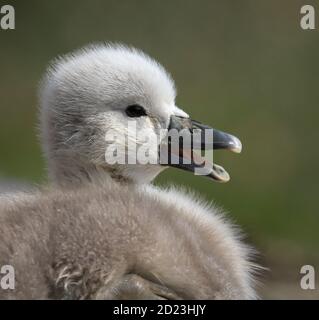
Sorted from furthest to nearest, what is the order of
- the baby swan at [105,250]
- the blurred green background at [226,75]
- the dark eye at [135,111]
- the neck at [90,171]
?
the blurred green background at [226,75]
the dark eye at [135,111]
the neck at [90,171]
the baby swan at [105,250]

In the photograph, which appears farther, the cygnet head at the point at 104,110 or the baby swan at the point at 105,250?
the cygnet head at the point at 104,110

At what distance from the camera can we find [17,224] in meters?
1.06

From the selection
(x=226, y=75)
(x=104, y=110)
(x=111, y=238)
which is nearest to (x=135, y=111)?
(x=104, y=110)

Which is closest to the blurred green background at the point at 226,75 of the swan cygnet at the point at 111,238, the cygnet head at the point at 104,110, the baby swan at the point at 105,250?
the cygnet head at the point at 104,110

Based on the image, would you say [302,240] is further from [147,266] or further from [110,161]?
[147,266]

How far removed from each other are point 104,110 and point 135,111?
0.05 meters

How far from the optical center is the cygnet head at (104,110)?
4.56ft

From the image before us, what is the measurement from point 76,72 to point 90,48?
0.21 feet

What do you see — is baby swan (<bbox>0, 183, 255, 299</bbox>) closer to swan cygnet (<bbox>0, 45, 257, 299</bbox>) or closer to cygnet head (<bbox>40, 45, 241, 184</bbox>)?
swan cygnet (<bbox>0, 45, 257, 299</bbox>)

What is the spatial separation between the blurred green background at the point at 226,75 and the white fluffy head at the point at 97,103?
4.71 feet

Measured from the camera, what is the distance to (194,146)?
143 cm

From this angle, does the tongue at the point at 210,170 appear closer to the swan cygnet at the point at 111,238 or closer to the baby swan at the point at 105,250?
the swan cygnet at the point at 111,238

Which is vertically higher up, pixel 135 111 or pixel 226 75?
pixel 226 75

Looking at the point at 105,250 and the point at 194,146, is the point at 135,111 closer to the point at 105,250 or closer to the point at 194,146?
the point at 194,146
